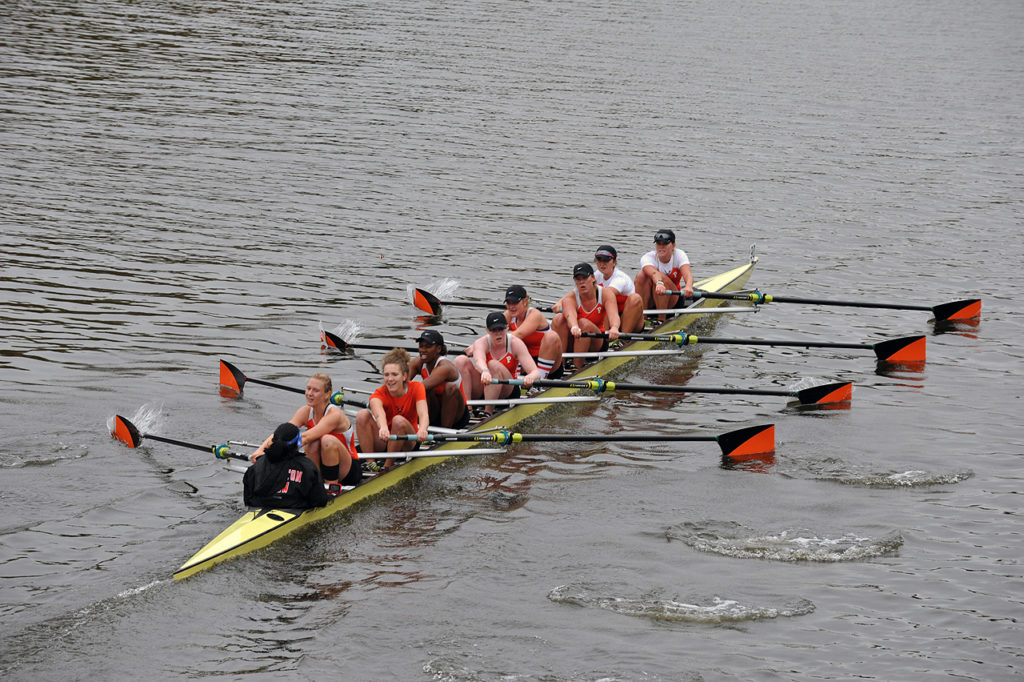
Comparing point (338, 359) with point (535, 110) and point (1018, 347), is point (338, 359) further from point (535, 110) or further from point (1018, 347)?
point (535, 110)

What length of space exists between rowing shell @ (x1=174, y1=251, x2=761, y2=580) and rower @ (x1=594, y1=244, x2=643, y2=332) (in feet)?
1.41

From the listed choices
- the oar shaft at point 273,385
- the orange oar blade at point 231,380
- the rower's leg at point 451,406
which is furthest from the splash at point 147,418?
the rower's leg at point 451,406

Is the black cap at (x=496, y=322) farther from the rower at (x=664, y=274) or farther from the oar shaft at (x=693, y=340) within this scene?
the rower at (x=664, y=274)

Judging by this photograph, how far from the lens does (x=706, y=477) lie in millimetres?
15445

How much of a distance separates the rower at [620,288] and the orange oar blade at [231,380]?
6.04m

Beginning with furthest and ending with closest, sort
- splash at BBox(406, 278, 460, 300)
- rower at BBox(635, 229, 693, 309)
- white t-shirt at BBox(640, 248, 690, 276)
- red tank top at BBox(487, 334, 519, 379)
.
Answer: splash at BBox(406, 278, 460, 300) < white t-shirt at BBox(640, 248, 690, 276) < rower at BBox(635, 229, 693, 309) < red tank top at BBox(487, 334, 519, 379)

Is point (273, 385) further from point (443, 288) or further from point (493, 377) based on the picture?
point (443, 288)

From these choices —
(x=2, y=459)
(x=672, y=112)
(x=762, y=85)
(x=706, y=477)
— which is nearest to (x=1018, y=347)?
(x=706, y=477)

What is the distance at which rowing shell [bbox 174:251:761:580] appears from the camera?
11914 mm

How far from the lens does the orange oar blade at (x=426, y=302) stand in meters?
21.9

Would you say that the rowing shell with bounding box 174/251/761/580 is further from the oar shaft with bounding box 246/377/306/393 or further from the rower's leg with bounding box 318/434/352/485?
the oar shaft with bounding box 246/377/306/393

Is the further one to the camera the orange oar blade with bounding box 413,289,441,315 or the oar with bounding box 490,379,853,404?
the orange oar blade with bounding box 413,289,441,315

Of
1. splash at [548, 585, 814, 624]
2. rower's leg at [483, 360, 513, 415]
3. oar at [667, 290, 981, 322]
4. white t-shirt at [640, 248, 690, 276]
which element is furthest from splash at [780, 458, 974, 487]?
oar at [667, 290, 981, 322]

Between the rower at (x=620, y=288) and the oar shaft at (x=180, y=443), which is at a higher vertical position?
the rower at (x=620, y=288)
